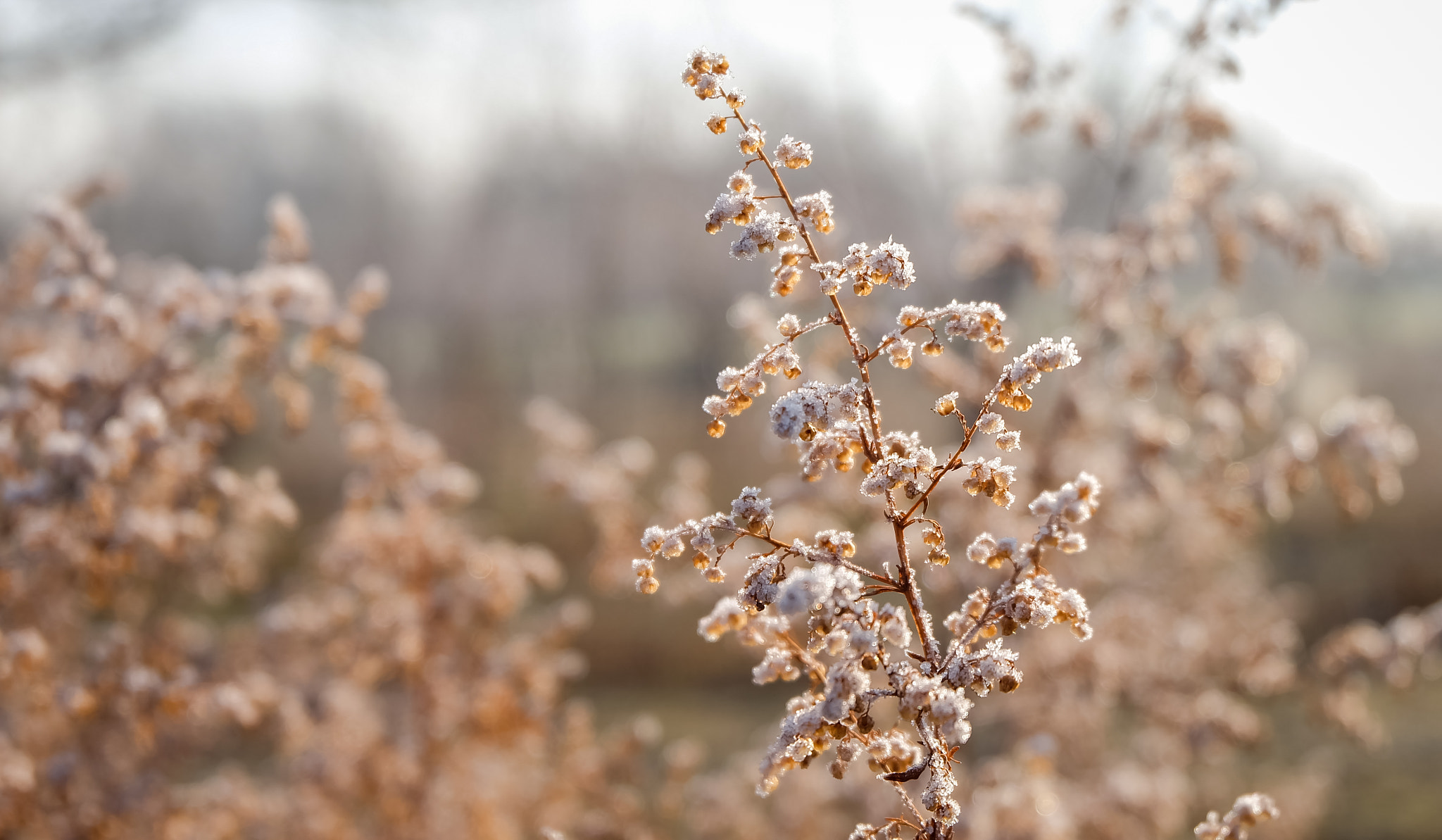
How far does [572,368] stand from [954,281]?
19.7 metres

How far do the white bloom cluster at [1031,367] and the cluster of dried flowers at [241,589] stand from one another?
5.54 ft

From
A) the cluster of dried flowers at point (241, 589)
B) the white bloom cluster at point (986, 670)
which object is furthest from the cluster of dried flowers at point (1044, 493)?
the cluster of dried flowers at point (241, 589)

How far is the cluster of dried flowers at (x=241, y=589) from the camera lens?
7.15ft

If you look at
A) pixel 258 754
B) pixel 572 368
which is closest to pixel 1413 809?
pixel 258 754

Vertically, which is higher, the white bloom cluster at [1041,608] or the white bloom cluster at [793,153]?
the white bloom cluster at [793,153]

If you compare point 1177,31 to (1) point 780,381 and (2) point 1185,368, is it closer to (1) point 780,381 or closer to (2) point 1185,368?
(2) point 1185,368

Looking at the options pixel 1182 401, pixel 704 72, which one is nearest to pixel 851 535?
pixel 704 72

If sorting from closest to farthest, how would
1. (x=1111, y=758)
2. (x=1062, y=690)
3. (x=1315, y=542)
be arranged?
(x=1062, y=690) → (x=1111, y=758) → (x=1315, y=542)

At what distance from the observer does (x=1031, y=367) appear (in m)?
1.06

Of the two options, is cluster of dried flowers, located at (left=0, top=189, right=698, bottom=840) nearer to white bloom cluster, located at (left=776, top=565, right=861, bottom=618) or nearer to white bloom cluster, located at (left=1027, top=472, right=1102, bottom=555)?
white bloom cluster, located at (left=776, top=565, right=861, bottom=618)

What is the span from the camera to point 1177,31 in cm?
237

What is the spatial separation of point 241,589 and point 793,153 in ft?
10.1

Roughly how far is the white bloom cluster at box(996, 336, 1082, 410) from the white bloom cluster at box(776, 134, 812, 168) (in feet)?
1.18

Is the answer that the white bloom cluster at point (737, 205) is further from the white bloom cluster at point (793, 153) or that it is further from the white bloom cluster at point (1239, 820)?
the white bloom cluster at point (1239, 820)
